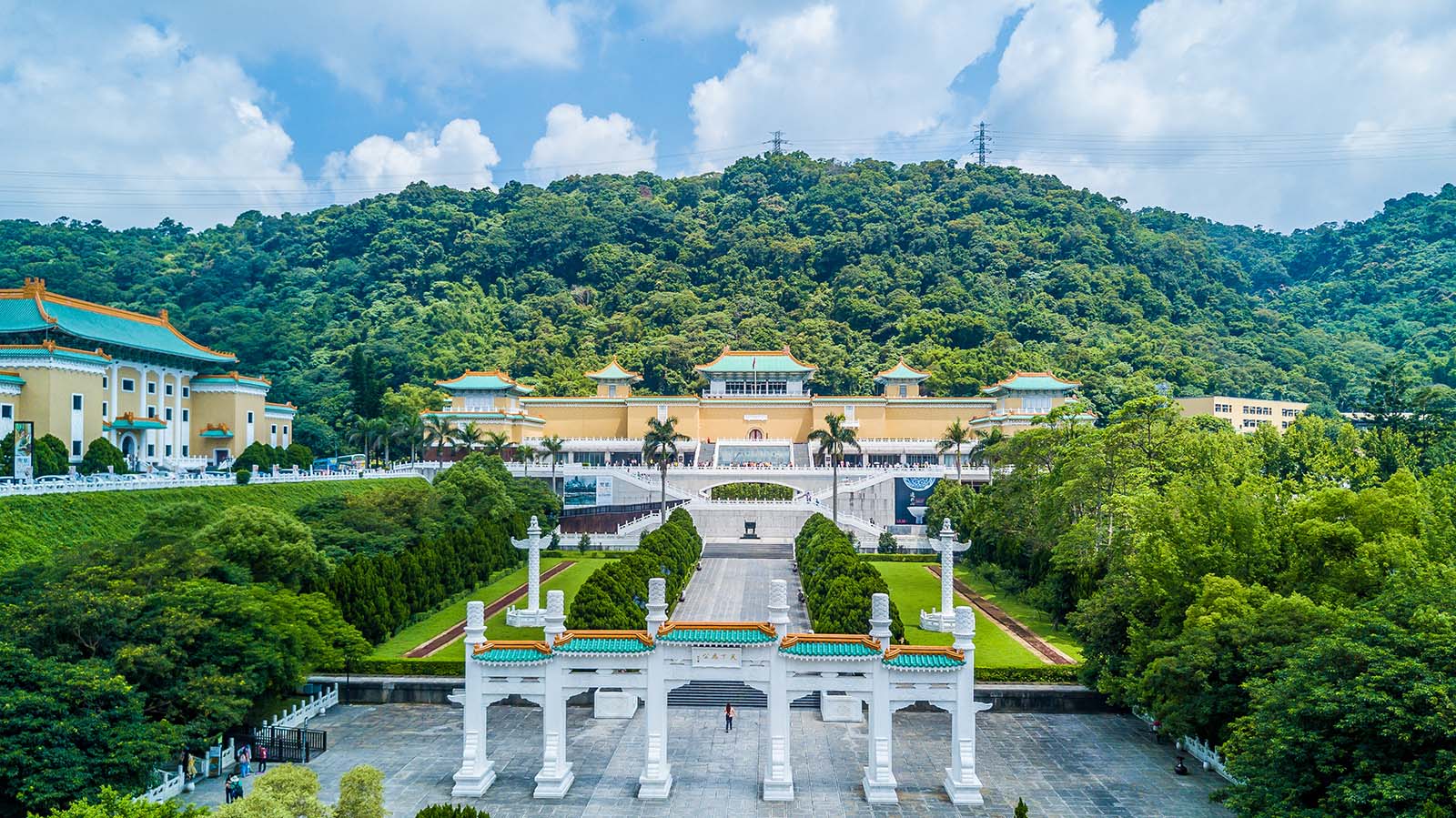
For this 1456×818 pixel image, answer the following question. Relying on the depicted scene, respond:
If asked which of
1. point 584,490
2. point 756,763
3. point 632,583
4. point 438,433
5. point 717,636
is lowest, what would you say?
point 756,763

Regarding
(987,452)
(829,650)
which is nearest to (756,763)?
(829,650)

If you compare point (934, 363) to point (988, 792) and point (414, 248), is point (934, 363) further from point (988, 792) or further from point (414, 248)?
point (988, 792)

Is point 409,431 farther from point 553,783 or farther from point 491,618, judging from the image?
point 553,783

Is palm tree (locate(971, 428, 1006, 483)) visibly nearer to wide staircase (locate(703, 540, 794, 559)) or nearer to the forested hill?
wide staircase (locate(703, 540, 794, 559))

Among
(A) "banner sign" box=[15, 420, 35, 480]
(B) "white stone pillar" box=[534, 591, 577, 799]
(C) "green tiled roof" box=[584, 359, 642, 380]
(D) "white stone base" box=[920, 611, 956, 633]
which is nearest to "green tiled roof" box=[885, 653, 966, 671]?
(B) "white stone pillar" box=[534, 591, 577, 799]

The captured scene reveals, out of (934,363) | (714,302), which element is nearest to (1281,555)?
(934,363)

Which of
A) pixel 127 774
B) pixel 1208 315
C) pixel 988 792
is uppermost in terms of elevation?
pixel 1208 315
